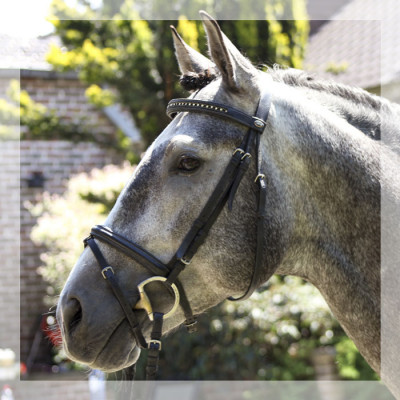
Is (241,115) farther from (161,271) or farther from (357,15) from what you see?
(357,15)

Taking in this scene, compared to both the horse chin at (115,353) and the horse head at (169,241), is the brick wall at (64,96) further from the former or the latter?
the horse chin at (115,353)

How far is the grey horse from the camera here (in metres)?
1.89

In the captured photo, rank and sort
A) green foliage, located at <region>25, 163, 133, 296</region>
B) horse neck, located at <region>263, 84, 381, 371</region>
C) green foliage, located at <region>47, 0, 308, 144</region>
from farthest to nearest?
green foliage, located at <region>25, 163, 133, 296</region> → green foliage, located at <region>47, 0, 308, 144</region> → horse neck, located at <region>263, 84, 381, 371</region>

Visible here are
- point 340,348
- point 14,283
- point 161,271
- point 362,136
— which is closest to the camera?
point 161,271

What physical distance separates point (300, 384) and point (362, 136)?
13.6 feet

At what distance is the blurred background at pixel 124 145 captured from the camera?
5.64 m

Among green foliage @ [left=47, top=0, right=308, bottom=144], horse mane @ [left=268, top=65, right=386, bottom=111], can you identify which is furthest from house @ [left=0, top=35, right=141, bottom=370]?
horse mane @ [left=268, top=65, right=386, bottom=111]

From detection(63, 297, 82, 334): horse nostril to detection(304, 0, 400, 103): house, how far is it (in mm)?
4684

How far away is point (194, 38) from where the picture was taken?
5.75m

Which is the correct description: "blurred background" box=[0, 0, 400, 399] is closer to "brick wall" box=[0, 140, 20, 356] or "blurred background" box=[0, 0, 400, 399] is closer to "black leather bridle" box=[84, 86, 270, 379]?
"brick wall" box=[0, 140, 20, 356]

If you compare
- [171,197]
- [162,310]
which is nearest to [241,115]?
[171,197]

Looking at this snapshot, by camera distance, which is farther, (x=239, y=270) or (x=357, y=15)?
(x=357, y=15)

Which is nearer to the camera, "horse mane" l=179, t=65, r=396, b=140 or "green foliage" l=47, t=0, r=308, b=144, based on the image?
"horse mane" l=179, t=65, r=396, b=140

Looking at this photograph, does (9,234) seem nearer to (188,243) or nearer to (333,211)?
(188,243)
